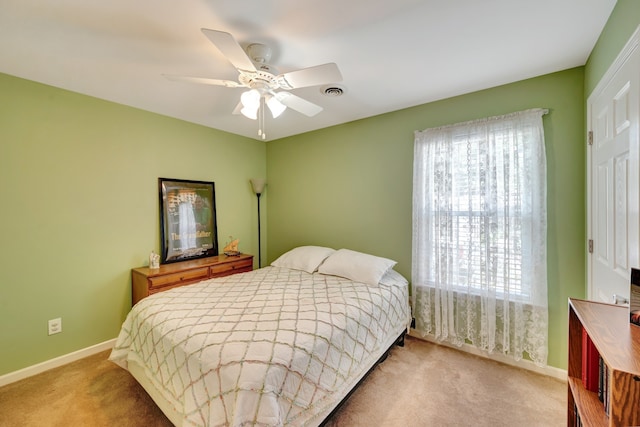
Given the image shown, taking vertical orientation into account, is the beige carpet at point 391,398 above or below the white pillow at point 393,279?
below

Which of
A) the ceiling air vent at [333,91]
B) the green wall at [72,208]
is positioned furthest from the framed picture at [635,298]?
the green wall at [72,208]

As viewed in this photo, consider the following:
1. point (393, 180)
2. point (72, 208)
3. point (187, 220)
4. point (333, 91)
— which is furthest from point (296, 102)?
point (72, 208)

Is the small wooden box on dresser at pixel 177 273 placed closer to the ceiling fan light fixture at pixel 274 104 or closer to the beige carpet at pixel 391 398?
the beige carpet at pixel 391 398

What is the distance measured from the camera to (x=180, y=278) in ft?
8.76

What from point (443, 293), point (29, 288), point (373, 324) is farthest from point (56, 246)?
point (443, 293)

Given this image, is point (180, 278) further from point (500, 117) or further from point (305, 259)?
point (500, 117)

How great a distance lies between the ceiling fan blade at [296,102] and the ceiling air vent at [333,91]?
0.34 meters

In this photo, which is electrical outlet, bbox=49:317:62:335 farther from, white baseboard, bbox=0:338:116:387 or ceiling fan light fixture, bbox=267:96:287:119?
ceiling fan light fixture, bbox=267:96:287:119

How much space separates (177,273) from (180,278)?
7cm

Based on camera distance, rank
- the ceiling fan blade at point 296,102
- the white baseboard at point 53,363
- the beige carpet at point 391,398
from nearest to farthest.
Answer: the beige carpet at point 391,398 → the ceiling fan blade at point 296,102 → the white baseboard at point 53,363

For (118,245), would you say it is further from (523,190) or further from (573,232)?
(573,232)

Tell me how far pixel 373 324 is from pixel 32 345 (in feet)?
9.20

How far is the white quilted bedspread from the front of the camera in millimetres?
1218

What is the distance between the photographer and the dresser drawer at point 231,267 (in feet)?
9.74
